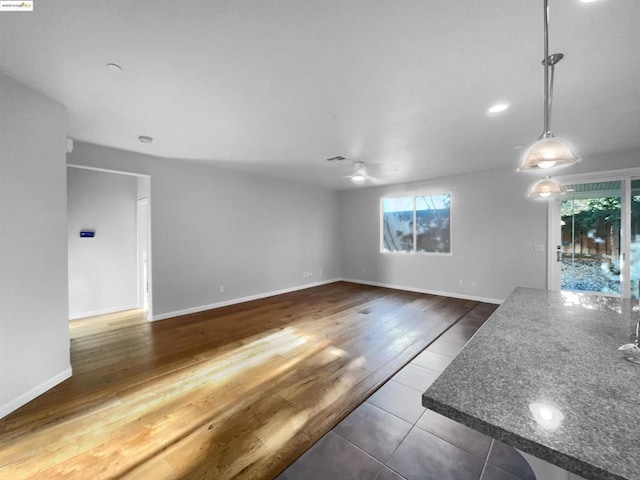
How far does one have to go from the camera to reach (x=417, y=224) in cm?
649

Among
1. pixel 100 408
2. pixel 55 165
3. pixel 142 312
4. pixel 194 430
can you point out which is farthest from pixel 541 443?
pixel 142 312

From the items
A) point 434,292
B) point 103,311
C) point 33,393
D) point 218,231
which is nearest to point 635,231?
point 434,292

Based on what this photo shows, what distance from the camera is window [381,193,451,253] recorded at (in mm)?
6070

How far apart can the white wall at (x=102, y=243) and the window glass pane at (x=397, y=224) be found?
5621 mm

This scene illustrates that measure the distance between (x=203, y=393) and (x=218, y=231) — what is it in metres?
3.25

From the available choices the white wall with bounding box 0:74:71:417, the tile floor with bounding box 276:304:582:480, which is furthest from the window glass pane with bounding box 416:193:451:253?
the white wall with bounding box 0:74:71:417

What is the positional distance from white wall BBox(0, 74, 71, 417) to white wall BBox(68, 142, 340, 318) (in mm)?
1421

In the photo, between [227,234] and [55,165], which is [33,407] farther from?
[227,234]

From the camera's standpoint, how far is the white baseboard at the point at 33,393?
2.12 meters

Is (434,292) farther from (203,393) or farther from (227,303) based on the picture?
(203,393)

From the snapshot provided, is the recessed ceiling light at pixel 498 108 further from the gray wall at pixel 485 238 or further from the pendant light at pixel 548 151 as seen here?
the gray wall at pixel 485 238

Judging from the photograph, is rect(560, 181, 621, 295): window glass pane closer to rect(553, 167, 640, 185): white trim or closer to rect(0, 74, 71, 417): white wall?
rect(553, 167, 640, 185): white trim

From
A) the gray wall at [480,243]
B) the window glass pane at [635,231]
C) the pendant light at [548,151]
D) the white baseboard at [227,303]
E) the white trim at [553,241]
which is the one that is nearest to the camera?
the pendant light at [548,151]

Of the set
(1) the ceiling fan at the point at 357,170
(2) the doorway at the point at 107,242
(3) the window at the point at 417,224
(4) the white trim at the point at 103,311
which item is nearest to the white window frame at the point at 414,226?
(3) the window at the point at 417,224
